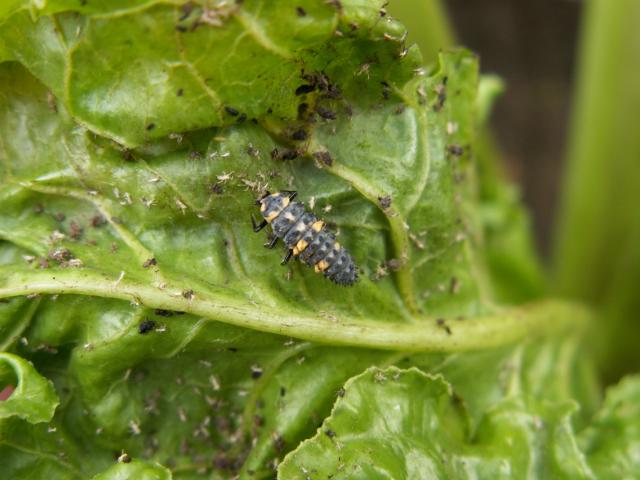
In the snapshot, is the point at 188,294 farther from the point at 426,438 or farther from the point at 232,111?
the point at 426,438

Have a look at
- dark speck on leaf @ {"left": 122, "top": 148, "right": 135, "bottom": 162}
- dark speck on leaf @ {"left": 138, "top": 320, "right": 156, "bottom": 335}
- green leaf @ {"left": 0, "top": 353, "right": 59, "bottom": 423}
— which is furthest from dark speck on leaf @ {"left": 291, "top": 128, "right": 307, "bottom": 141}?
green leaf @ {"left": 0, "top": 353, "right": 59, "bottom": 423}

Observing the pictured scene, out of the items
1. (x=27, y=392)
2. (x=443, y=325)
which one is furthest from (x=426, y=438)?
(x=27, y=392)

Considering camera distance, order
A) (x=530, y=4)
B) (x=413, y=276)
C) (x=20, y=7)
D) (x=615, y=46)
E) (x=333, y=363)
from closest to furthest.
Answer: (x=20, y=7) → (x=333, y=363) → (x=413, y=276) → (x=615, y=46) → (x=530, y=4)

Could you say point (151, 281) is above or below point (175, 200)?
below

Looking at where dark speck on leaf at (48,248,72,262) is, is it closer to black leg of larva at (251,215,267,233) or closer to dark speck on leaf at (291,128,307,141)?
black leg of larva at (251,215,267,233)

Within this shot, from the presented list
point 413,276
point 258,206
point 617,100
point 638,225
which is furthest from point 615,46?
point 258,206

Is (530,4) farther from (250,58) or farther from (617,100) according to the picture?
(250,58)
